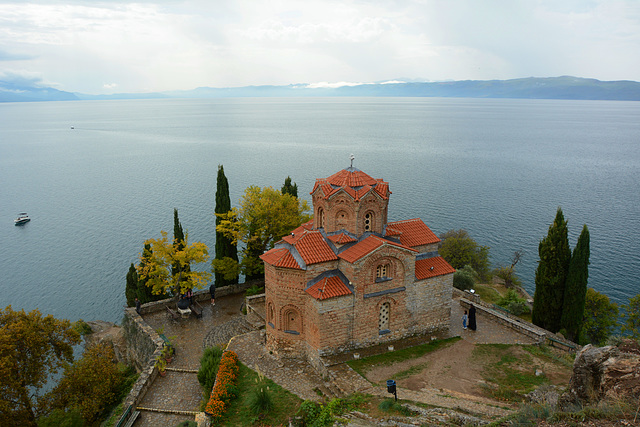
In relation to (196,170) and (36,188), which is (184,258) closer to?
(196,170)

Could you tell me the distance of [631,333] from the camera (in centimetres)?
3728

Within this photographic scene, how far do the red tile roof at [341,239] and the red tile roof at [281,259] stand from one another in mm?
2753

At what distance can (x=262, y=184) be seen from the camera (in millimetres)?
78875

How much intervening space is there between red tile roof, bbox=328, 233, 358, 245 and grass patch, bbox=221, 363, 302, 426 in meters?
A: 8.71

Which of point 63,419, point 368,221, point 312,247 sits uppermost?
point 368,221

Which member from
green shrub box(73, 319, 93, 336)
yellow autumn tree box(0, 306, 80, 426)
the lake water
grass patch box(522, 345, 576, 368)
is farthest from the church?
the lake water

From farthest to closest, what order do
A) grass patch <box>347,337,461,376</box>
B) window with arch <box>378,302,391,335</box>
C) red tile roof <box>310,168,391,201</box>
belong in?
window with arch <box>378,302,391,335</box> < red tile roof <box>310,168,391,201</box> < grass patch <box>347,337,461,376</box>

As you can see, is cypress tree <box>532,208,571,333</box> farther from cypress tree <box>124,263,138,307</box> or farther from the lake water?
cypress tree <box>124,263,138,307</box>

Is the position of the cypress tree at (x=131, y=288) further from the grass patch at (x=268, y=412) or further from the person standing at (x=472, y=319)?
the person standing at (x=472, y=319)

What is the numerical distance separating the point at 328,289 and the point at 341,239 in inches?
130

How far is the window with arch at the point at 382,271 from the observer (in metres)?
24.7

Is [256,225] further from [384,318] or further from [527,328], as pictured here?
[527,328]

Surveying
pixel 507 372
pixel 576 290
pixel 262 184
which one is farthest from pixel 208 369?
pixel 262 184

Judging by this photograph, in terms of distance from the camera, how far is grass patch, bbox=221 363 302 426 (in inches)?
766
